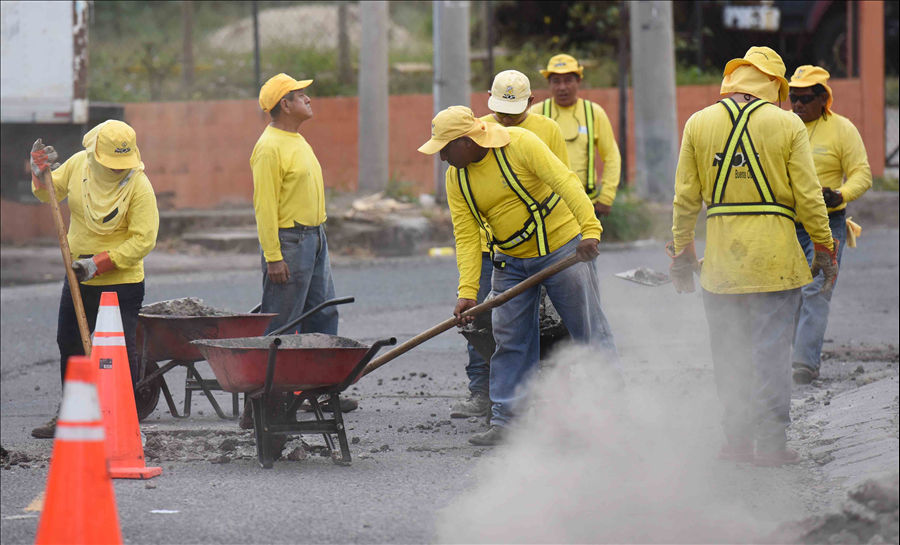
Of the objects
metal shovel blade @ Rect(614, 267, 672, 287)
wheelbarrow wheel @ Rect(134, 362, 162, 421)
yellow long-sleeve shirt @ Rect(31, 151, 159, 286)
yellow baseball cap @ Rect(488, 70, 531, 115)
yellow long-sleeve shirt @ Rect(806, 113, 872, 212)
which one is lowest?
wheelbarrow wheel @ Rect(134, 362, 162, 421)

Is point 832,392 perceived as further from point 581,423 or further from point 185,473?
point 185,473

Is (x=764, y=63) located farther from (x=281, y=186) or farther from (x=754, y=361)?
(x=281, y=186)

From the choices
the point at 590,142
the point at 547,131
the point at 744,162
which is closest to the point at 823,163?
the point at 590,142

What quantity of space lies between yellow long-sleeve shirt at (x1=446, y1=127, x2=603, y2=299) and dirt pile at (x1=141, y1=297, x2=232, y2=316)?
61.8 inches

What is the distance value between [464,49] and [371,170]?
2.28 metres

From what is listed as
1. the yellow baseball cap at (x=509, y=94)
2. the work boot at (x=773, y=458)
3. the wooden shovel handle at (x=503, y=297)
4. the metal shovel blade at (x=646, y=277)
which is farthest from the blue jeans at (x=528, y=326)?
the metal shovel blade at (x=646, y=277)

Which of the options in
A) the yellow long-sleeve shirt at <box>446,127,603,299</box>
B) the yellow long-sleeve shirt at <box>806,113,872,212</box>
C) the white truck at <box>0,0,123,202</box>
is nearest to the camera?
the yellow long-sleeve shirt at <box>446,127,603,299</box>

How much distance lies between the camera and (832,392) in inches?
272

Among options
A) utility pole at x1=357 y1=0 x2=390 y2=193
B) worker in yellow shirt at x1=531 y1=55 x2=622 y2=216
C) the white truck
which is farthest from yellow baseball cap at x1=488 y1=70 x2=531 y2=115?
utility pole at x1=357 y1=0 x2=390 y2=193

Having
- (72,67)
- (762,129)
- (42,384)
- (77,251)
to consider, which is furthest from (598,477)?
(72,67)

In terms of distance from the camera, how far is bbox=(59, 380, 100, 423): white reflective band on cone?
3.58m

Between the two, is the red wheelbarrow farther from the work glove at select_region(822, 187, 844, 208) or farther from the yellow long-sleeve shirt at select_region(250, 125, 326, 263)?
the work glove at select_region(822, 187, 844, 208)

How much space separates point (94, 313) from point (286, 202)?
1.28 metres

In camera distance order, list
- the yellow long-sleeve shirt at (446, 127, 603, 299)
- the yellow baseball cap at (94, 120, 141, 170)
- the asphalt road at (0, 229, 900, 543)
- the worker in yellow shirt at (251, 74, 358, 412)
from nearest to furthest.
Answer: the asphalt road at (0, 229, 900, 543)
the yellow long-sleeve shirt at (446, 127, 603, 299)
the yellow baseball cap at (94, 120, 141, 170)
the worker in yellow shirt at (251, 74, 358, 412)
